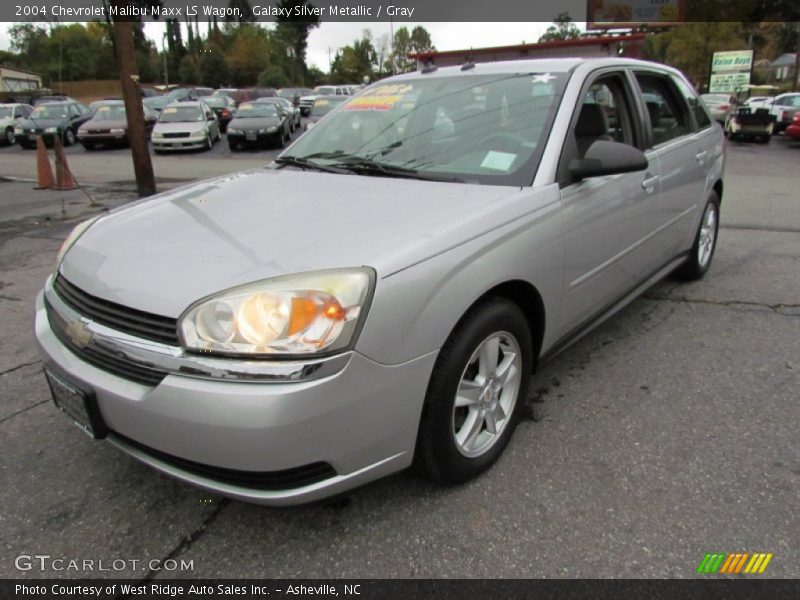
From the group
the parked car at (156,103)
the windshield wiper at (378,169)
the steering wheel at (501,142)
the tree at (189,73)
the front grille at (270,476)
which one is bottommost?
the front grille at (270,476)

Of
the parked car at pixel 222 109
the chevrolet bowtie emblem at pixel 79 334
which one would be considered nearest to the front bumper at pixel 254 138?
the parked car at pixel 222 109

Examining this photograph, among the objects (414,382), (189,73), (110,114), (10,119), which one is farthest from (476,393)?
(189,73)

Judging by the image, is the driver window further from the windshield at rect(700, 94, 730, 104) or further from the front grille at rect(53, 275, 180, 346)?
the windshield at rect(700, 94, 730, 104)

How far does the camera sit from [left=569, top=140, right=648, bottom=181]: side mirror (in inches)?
104

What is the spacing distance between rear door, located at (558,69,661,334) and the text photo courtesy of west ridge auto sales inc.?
0.02m

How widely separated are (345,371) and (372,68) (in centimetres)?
7424

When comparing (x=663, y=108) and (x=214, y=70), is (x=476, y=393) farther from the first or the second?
(x=214, y=70)

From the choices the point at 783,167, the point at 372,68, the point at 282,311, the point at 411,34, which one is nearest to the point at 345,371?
the point at 282,311

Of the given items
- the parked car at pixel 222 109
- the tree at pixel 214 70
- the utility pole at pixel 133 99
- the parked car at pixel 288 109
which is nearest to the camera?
the utility pole at pixel 133 99

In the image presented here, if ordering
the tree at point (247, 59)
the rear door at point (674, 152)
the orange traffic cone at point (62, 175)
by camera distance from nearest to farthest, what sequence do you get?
the rear door at point (674, 152)
the orange traffic cone at point (62, 175)
the tree at point (247, 59)

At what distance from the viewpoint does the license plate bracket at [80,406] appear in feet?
6.49

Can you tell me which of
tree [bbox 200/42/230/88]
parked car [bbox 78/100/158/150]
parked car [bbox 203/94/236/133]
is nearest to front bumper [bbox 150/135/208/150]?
parked car [bbox 78/100/158/150]

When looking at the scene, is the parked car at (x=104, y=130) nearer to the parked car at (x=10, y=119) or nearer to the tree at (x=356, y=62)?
the parked car at (x=10, y=119)

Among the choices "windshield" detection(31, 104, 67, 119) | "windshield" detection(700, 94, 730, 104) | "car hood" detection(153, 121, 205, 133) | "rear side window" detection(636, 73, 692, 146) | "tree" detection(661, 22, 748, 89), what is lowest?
"rear side window" detection(636, 73, 692, 146)
